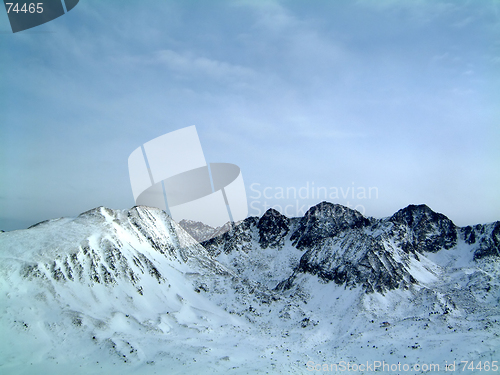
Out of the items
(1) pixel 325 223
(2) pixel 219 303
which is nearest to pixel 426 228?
(1) pixel 325 223

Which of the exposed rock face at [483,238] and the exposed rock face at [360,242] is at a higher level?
the exposed rock face at [360,242]

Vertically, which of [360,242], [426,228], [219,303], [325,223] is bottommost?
[426,228]

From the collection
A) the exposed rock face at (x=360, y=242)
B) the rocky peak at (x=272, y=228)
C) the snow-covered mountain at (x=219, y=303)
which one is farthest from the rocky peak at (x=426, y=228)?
the rocky peak at (x=272, y=228)

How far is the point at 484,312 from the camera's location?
198ft

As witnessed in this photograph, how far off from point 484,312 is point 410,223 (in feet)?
197

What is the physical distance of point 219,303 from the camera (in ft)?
226

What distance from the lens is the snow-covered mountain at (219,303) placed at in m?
41.4

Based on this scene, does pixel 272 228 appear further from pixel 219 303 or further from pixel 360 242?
pixel 219 303

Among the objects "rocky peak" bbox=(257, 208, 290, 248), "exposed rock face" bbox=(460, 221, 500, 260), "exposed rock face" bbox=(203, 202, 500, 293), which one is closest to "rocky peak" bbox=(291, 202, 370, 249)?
"exposed rock face" bbox=(203, 202, 500, 293)

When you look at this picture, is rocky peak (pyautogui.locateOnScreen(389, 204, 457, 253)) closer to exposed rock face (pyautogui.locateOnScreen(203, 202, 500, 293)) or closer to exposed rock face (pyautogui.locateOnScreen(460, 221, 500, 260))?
exposed rock face (pyautogui.locateOnScreen(203, 202, 500, 293))

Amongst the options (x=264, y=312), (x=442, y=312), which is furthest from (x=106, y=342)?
(x=442, y=312)

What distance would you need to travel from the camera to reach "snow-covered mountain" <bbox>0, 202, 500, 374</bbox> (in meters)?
41.4

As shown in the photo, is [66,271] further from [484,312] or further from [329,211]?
[329,211]

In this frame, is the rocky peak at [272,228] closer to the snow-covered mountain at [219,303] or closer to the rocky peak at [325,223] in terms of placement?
the rocky peak at [325,223]
